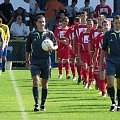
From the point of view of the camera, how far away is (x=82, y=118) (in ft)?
52.3

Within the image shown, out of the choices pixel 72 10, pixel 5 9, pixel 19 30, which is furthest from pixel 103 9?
pixel 5 9

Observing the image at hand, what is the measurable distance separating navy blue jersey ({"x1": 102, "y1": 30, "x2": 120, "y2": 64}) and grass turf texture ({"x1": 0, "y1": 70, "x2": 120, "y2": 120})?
48.1 inches

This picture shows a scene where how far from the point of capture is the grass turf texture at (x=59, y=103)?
642 inches

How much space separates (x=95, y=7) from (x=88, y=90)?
12.7m

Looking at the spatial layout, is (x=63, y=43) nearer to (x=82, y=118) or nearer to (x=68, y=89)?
(x=68, y=89)

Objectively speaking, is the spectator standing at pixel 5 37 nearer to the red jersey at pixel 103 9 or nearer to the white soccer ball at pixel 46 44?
the red jersey at pixel 103 9

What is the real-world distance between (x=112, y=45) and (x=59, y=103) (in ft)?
8.97

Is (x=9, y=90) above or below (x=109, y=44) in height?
below

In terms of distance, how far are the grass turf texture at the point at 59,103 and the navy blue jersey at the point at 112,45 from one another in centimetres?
122

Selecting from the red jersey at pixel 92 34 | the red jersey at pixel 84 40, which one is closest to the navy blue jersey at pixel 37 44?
the red jersey at pixel 92 34

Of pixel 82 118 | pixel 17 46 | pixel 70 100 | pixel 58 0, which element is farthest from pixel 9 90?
pixel 58 0

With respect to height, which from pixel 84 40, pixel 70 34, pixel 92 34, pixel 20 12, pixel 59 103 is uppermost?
pixel 20 12

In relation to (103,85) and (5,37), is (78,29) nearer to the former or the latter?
(103,85)

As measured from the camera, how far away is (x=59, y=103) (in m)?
19.1
